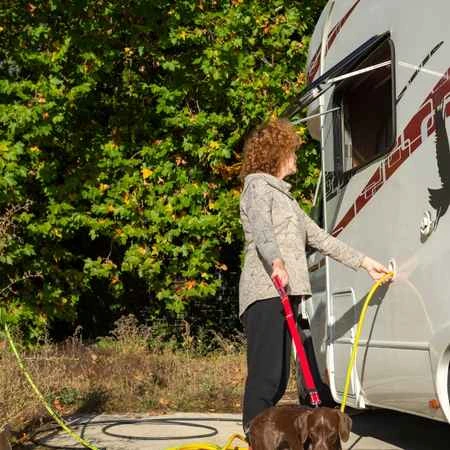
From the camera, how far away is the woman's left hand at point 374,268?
14.7ft

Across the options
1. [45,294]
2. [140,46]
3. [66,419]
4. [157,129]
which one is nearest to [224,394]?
[66,419]

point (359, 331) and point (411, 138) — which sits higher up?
point (411, 138)

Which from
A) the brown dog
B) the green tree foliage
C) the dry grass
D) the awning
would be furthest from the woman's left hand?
the green tree foliage

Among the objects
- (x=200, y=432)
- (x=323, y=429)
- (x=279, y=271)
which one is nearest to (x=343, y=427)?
(x=323, y=429)

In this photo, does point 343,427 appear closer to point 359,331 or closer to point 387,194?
point 359,331

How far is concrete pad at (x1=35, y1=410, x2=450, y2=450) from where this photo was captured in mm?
5835

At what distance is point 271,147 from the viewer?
469 centimetres

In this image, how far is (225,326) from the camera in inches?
460

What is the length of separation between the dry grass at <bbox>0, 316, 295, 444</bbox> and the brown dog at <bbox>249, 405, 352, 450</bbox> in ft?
8.41

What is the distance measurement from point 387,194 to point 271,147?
701 millimetres

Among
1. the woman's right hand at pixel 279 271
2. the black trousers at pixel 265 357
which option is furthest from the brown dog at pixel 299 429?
the woman's right hand at pixel 279 271

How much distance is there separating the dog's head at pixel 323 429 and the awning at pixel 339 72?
6.74 ft

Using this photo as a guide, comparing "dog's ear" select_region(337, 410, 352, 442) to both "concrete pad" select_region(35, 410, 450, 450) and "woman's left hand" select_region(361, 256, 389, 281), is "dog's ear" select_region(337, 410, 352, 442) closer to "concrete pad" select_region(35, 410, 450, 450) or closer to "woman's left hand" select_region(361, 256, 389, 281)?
"woman's left hand" select_region(361, 256, 389, 281)

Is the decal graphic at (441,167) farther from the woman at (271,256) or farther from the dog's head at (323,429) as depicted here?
the dog's head at (323,429)
